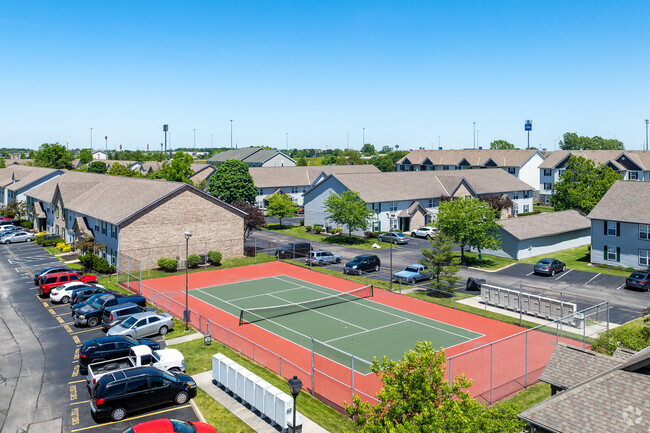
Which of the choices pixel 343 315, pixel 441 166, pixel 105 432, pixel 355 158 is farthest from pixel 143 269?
pixel 355 158

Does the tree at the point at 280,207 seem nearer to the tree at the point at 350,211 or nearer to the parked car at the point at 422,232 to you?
the tree at the point at 350,211

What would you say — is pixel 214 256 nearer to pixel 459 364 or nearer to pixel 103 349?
pixel 103 349

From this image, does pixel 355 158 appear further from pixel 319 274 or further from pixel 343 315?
pixel 343 315

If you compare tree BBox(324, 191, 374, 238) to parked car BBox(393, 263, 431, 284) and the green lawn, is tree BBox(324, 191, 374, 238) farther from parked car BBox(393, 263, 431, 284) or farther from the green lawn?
the green lawn

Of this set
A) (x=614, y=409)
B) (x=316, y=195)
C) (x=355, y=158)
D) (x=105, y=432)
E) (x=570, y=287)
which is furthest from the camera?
(x=355, y=158)

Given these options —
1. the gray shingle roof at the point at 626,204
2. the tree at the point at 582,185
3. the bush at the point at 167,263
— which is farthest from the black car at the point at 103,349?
the tree at the point at 582,185

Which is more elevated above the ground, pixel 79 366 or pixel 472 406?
pixel 472 406

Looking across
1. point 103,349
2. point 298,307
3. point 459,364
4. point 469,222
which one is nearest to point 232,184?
point 469,222

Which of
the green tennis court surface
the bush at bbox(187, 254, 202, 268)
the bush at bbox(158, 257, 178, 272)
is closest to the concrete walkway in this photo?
the green tennis court surface

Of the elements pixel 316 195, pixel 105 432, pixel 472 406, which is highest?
pixel 316 195
